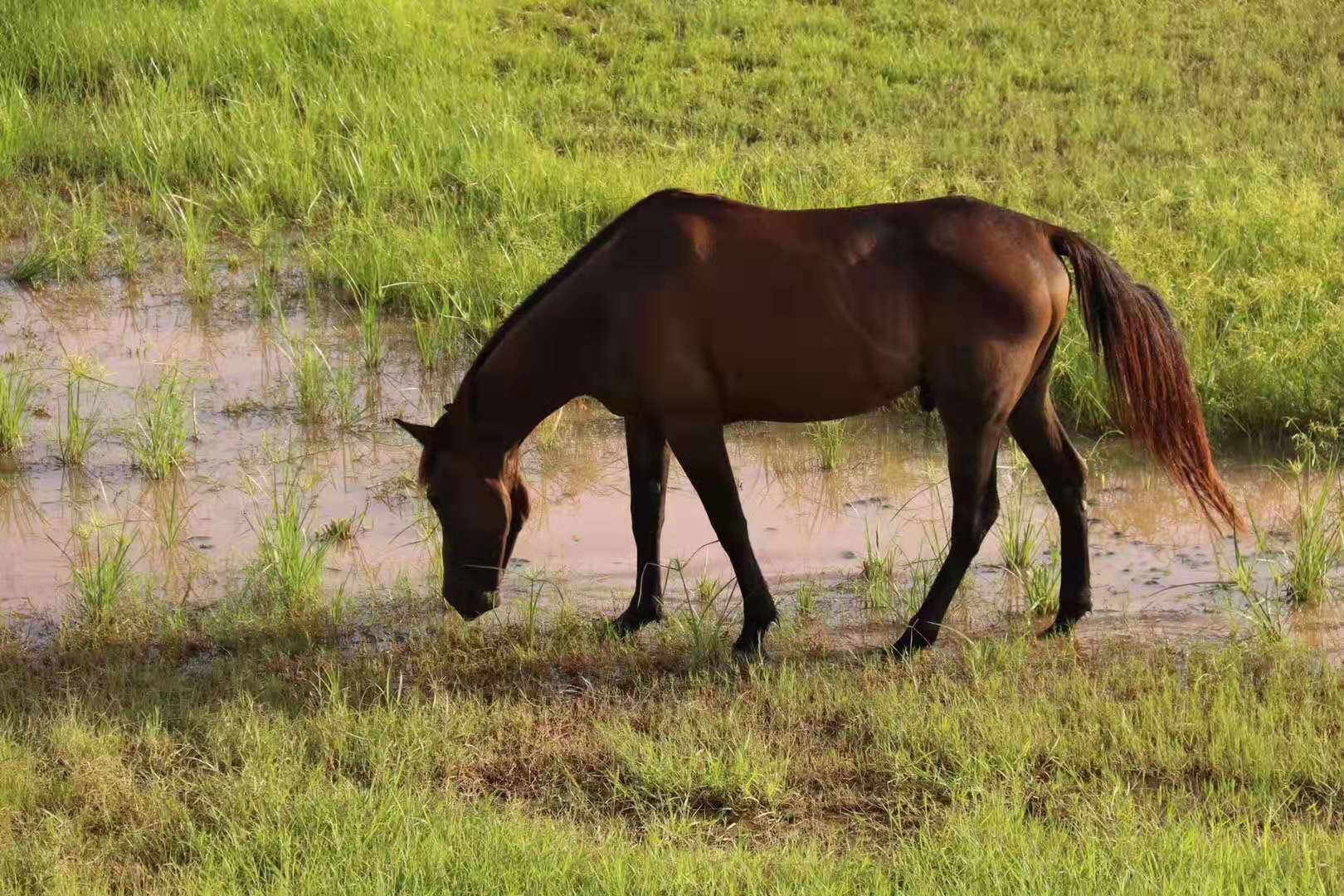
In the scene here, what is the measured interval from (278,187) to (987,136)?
4.53 meters

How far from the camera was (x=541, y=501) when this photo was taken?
22.0 feet

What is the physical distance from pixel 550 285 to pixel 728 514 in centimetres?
92

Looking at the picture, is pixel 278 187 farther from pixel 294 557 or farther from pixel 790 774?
pixel 790 774

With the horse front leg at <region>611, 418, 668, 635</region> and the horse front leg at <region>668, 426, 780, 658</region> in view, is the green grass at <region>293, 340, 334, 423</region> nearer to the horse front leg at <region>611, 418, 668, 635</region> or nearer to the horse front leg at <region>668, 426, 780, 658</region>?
the horse front leg at <region>611, 418, 668, 635</region>

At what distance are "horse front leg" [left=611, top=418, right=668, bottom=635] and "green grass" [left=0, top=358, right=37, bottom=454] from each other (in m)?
3.03

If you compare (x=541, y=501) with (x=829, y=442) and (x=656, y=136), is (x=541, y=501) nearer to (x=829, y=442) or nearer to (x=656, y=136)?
(x=829, y=442)

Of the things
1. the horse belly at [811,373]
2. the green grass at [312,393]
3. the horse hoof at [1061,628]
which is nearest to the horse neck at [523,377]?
the horse belly at [811,373]

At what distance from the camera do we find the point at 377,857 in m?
3.84

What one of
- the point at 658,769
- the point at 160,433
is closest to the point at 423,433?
the point at 658,769

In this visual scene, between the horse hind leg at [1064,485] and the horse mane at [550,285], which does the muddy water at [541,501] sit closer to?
the horse hind leg at [1064,485]

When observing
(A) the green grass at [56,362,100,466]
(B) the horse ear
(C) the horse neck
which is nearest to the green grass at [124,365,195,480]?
(A) the green grass at [56,362,100,466]

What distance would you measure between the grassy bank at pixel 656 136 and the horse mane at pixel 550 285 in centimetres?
273

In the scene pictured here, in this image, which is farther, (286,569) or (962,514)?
(286,569)

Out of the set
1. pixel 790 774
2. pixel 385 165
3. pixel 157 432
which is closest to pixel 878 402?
pixel 790 774
